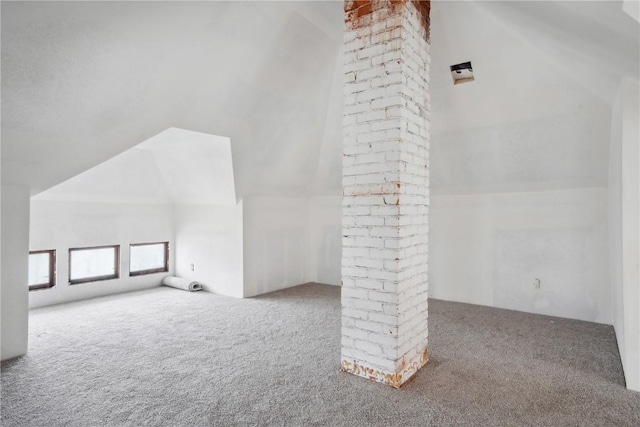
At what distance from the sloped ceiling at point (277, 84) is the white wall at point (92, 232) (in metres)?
1.75

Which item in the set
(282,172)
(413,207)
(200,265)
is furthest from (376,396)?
(200,265)

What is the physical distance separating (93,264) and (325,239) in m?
3.50

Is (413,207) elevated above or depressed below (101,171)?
below

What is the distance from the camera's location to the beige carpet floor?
2.38 metres

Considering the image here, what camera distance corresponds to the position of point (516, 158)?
14.6 ft

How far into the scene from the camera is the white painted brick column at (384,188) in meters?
2.74

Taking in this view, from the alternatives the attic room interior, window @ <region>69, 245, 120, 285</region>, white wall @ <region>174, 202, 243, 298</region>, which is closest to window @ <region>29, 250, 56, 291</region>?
the attic room interior

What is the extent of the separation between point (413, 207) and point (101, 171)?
442cm

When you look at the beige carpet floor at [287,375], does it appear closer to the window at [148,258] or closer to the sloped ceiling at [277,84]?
the window at [148,258]

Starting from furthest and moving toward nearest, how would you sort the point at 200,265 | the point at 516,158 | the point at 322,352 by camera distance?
the point at 200,265 < the point at 516,158 < the point at 322,352

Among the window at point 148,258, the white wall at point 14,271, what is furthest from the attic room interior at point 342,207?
the window at point 148,258

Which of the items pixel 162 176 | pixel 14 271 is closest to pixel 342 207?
pixel 14 271

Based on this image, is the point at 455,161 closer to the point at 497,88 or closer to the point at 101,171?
the point at 497,88

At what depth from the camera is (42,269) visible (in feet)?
16.6
